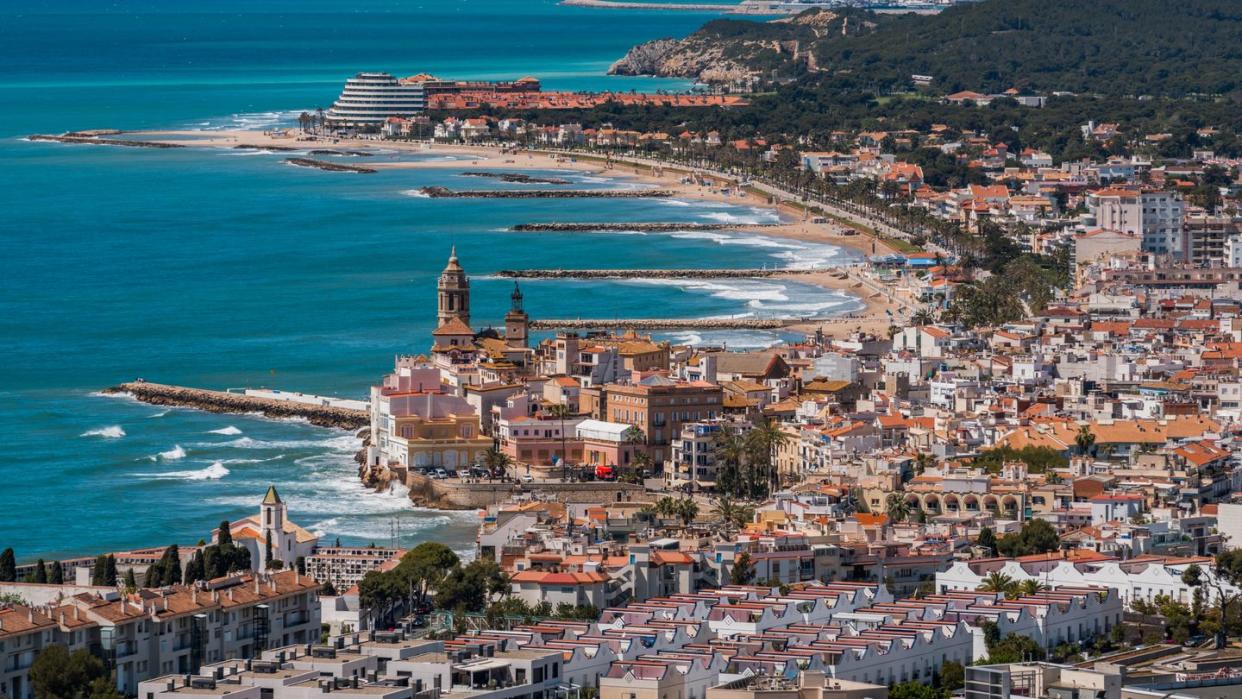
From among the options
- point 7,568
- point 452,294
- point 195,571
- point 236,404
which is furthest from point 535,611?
point 236,404

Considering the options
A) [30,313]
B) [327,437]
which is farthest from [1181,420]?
[30,313]

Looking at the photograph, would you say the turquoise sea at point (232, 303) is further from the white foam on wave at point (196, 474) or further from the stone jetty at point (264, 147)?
the stone jetty at point (264, 147)

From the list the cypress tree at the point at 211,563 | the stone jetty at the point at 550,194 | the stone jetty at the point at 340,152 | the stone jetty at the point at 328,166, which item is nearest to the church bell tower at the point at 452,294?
the cypress tree at the point at 211,563

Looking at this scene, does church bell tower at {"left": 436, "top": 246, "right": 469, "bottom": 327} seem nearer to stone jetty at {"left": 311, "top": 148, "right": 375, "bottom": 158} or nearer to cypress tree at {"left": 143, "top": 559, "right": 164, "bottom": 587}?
cypress tree at {"left": 143, "top": 559, "right": 164, "bottom": 587}

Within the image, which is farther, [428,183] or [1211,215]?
A: [428,183]

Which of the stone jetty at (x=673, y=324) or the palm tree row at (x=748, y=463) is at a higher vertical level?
the palm tree row at (x=748, y=463)

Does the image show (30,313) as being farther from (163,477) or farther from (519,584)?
(519,584)

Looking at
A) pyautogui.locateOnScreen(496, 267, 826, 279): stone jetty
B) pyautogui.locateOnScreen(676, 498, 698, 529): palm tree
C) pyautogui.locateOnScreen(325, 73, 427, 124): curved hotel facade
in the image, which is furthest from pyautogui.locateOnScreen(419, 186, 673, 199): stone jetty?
pyautogui.locateOnScreen(676, 498, 698, 529): palm tree
